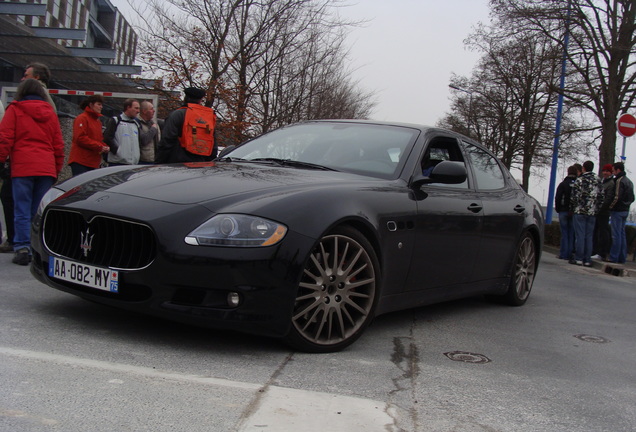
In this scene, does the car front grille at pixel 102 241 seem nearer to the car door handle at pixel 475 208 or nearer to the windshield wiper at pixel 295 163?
the windshield wiper at pixel 295 163

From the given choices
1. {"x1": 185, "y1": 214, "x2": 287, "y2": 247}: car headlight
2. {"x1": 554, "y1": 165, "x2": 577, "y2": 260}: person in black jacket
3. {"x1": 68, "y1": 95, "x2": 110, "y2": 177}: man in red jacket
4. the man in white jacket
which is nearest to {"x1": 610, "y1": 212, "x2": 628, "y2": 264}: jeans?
{"x1": 554, "y1": 165, "x2": 577, "y2": 260}: person in black jacket

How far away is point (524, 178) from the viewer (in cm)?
3666

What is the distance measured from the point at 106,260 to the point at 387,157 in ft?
6.81

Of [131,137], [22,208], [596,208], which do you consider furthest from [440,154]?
[596,208]

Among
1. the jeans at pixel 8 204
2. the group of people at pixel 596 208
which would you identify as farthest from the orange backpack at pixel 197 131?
the group of people at pixel 596 208

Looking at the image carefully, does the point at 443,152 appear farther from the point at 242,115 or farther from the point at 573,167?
the point at 242,115

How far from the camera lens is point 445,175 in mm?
4492

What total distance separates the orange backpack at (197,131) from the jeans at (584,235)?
8.09 metres

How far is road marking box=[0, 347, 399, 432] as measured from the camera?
8.36ft

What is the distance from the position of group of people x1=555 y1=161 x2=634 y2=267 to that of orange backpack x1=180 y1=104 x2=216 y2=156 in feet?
26.1

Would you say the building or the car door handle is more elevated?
the building

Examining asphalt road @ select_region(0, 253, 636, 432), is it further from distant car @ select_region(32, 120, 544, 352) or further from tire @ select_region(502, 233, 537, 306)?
tire @ select_region(502, 233, 537, 306)

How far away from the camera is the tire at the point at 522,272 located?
6.06 metres

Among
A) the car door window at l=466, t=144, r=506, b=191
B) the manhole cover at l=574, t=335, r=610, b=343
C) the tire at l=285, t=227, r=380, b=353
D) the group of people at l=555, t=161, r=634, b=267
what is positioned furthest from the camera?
the group of people at l=555, t=161, r=634, b=267
